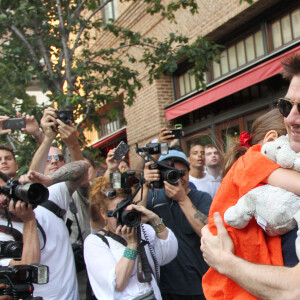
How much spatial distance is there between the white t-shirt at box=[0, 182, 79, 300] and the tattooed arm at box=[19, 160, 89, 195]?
0.14 meters

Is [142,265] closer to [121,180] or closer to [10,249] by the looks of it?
[121,180]

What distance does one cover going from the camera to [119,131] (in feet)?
36.3

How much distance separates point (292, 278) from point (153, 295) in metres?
1.64

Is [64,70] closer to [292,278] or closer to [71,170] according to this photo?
[71,170]

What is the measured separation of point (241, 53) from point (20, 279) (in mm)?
6032

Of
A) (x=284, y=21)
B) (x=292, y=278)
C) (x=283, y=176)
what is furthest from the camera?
(x=284, y=21)

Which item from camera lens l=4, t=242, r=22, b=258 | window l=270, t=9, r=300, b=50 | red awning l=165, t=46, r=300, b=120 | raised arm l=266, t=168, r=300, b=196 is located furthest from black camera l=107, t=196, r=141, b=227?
window l=270, t=9, r=300, b=50

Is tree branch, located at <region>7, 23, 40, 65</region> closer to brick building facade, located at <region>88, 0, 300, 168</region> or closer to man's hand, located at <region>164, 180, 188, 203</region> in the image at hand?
brick building facade, located at <region>88, 0, 300, 168</region>

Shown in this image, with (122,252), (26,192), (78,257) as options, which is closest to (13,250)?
(26,192)

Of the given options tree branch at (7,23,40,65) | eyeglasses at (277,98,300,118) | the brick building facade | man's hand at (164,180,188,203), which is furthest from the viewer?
the brick building facade

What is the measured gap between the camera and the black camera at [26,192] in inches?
106

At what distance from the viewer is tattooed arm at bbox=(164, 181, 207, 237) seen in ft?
11.3

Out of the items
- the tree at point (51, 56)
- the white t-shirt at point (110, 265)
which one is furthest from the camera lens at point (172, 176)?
the tree at point (51, 56)

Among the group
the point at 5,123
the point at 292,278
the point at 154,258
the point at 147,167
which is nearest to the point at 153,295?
the point at 154,258
